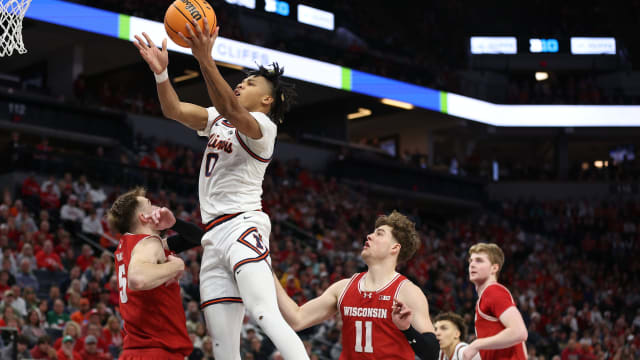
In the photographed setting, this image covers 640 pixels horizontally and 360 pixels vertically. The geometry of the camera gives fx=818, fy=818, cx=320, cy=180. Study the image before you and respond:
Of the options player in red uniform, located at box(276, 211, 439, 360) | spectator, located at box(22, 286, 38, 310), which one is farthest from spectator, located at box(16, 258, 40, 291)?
player in red uniform, located at box(276, 211, 439, 360)

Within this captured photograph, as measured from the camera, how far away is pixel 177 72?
25156 millimetres

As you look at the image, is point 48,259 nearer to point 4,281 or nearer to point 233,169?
point 4,281

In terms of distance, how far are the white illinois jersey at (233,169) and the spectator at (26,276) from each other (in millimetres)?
7866

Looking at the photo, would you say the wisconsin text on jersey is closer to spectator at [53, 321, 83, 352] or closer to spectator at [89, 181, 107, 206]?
spectator at [53, 321, 83, 352]

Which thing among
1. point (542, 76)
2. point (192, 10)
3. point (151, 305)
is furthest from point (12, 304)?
point (542, 76)

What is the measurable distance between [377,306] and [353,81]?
21360 millimetres

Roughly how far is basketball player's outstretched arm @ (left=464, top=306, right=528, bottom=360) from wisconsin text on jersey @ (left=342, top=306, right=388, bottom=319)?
0.67 metres

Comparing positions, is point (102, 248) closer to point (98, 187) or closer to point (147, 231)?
point (98, 187)

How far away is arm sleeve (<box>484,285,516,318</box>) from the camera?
5785mm

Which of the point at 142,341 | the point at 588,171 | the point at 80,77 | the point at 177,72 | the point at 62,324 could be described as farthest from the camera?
the point at 588,171

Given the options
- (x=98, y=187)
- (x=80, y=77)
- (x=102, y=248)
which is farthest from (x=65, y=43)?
(x=102, y=248)

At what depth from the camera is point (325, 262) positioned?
17812 millimetres

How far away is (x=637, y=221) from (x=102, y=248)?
2081 cm

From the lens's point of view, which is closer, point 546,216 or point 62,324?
point 62,324
